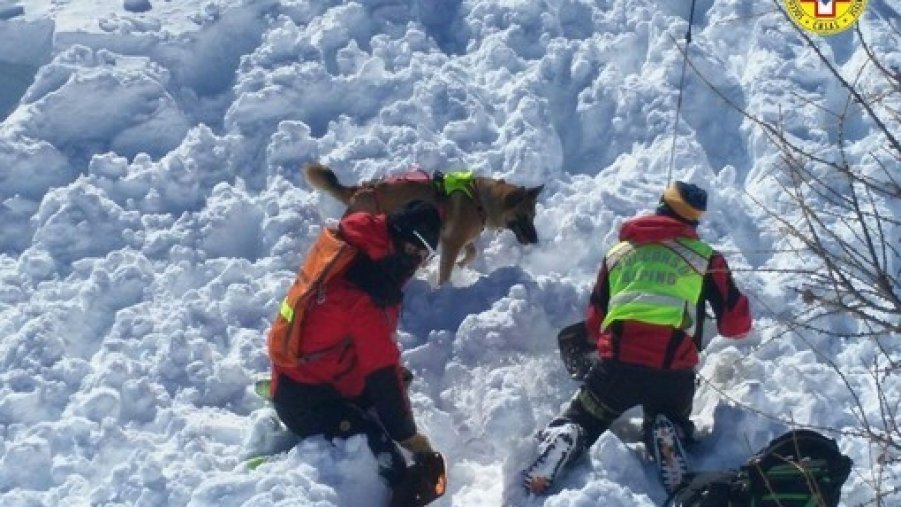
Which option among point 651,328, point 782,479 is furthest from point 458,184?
point 782,479

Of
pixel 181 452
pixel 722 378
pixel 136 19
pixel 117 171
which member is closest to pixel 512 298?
pixel 722 378

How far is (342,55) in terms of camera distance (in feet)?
27.6

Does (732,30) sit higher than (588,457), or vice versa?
(732,30)

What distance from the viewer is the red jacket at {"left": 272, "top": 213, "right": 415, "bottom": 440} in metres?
5.50

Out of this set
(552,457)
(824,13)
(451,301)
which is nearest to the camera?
(552,457)

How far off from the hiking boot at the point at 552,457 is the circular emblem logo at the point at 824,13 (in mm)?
3943

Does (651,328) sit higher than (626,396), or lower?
higher

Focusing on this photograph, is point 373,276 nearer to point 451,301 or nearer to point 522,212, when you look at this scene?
point 451,301

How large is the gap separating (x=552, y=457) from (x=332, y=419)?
1.15 m

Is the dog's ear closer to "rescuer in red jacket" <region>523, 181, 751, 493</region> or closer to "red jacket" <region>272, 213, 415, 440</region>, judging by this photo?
"rescuer in red jacket" <region>523, 181, 751, 493</region>

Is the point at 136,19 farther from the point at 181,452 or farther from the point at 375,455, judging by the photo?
the point at 375,455

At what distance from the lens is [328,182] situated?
23.7 ft

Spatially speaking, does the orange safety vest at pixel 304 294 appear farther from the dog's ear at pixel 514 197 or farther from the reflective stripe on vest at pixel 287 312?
the dog's ear at pixel 514 197

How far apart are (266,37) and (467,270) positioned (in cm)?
270
